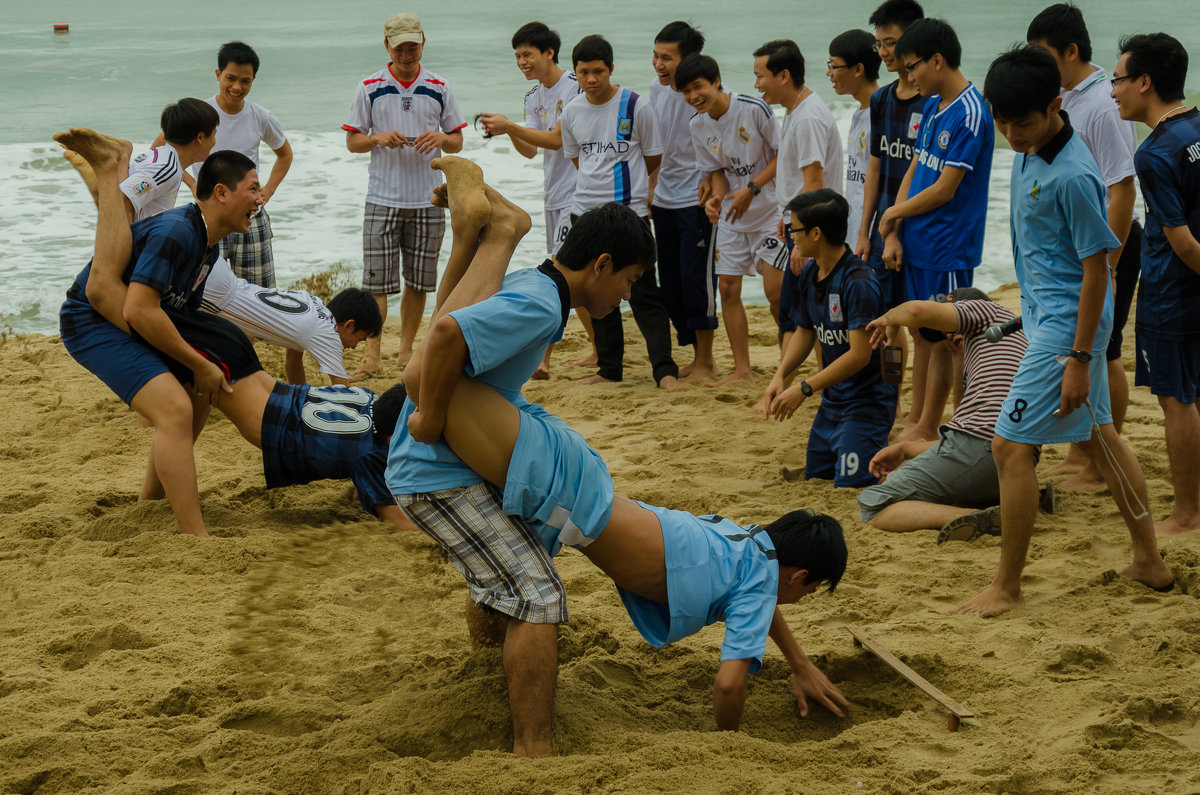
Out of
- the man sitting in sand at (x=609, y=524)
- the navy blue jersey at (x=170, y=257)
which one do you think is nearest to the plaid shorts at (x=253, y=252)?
the navy blue jersey at (x=170, y=257)

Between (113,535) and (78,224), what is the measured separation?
960 centimetres

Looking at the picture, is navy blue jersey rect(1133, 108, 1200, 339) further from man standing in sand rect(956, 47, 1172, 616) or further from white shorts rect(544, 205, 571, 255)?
white shorts rect(544, 205, 571, 255)

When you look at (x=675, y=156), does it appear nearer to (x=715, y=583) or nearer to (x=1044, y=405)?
(x=1044, y=405)

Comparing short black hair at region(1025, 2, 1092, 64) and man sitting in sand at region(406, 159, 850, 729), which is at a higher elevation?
short black hair at region(1025, 2, 1092, 64)

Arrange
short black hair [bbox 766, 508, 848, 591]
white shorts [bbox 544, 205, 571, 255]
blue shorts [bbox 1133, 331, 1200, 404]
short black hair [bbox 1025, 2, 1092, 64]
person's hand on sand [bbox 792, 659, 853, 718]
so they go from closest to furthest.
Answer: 1. short black hair [bbox 766, 508, 848, 591]
2. person's hand on sand [bbox 792, 659, 853, 718]
3. blue shorts [bbox 1133, 331, 1200, 404]
4. short black hair [bbox 1025, 2, 1092, 64]
5. white shorts [bbox 544, 205, 571, 255]

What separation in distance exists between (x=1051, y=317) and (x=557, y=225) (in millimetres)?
4300

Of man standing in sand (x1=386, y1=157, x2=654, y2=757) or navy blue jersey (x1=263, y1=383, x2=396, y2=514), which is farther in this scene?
navy blue jersey (x1=263, y1=383, x2=396, y2=514)

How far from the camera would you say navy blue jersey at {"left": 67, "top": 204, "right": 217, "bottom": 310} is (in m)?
4.53

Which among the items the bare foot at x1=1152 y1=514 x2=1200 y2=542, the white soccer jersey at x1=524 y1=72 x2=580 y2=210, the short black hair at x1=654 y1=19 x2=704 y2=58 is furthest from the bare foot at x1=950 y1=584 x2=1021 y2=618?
the short black hair at x1=654 y1=19 x2=704 y2=58

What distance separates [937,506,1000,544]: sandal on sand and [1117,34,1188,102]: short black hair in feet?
5.62

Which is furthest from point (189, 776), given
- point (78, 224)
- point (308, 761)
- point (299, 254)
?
point (78, 224)

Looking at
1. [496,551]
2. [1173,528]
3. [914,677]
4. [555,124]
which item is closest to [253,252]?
[555,124]

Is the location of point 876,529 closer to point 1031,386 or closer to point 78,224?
point 1031,386

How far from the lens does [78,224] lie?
13.0 meters
